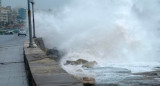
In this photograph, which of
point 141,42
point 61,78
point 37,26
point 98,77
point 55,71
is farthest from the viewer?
point 37,26

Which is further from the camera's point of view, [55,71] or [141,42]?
[141,42]

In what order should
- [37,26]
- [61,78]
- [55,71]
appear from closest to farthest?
[61,78] → [55,71] → [37,26]

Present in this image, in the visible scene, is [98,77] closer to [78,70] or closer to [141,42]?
[78,70]

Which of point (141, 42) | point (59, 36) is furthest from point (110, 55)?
point (59, 36)

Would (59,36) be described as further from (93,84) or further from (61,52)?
(93,84)

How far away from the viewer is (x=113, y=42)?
2955 cm

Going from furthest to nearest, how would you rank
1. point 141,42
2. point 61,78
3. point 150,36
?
1. point 150,36
2. point 141,42
3. point 61,78

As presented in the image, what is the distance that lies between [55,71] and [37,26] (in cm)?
3695

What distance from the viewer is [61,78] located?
6.39 metres

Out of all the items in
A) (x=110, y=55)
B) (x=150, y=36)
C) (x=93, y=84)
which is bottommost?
(x=93, y=84)

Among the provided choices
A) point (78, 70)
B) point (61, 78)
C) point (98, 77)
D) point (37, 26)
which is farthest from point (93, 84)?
point (37, 26)

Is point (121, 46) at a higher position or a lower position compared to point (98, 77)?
higher

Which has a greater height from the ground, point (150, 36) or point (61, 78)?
point (150, 36)

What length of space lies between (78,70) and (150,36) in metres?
19.9
